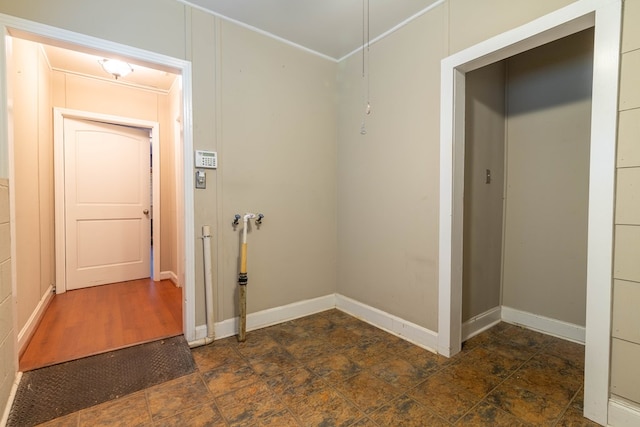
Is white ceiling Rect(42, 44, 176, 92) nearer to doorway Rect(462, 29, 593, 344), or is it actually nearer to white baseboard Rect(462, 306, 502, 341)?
doorway Rect(462, 29, 593, 344)

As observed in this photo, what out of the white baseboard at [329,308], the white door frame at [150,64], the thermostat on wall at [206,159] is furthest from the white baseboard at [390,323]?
the thermostat on wall at [206,159]

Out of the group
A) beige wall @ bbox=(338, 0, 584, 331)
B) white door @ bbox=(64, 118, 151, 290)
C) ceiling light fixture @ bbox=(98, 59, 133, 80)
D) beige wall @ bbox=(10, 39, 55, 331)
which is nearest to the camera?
beige wall @ bbox=(338, 0, 584, 331)

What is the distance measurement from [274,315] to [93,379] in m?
1.27

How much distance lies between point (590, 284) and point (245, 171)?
2283 millimetres

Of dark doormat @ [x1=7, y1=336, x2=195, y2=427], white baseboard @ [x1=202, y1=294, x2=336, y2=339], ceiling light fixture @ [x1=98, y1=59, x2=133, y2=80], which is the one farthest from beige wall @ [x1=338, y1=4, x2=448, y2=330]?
ceiling light fixture @ [x1=98, y1=59, x2=133, y2=80]

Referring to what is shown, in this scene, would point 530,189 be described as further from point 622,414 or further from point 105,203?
point 105,203

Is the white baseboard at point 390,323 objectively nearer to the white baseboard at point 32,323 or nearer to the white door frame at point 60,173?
the white baseboard at point 32,323

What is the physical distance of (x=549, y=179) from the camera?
2383 millimetres

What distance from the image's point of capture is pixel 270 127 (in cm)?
254

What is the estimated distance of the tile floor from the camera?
146 centimetres

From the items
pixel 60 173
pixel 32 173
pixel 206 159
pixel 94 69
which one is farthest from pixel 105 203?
pixel 206 159

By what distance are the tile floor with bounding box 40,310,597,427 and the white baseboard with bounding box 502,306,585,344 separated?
10 centimetres

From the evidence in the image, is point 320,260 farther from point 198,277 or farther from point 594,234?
point 594,234

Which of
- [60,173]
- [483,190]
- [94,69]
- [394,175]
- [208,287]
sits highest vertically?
[94,69]
